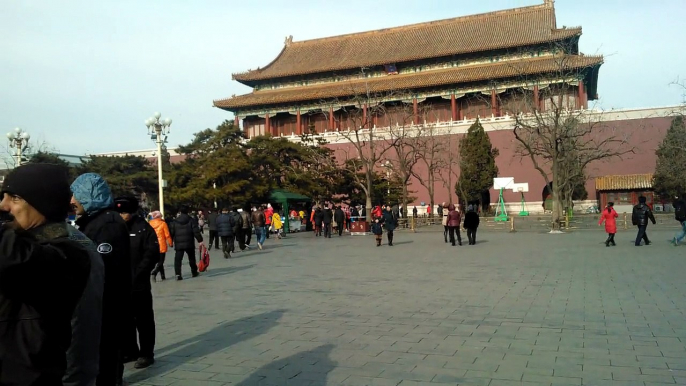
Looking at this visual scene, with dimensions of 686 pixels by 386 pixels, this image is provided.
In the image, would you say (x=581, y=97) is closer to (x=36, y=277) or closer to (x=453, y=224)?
(x=453, y=224)

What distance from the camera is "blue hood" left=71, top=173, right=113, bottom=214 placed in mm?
4328

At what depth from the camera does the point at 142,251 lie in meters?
5.99

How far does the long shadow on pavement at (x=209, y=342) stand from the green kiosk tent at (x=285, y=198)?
20.5m

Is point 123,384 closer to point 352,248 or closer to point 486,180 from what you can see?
point 352,248

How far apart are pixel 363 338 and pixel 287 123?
44081 mm

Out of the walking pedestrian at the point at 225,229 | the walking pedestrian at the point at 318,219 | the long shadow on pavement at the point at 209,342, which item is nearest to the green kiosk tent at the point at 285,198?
the walking pedestrian at the point at 318,219

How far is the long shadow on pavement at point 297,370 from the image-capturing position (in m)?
4.82

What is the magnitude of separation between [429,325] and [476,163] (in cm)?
3359

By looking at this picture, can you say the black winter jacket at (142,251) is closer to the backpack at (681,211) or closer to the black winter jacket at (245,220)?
the black winter jacket at (245,220)

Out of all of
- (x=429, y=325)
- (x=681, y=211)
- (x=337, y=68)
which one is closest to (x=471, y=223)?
(x=681, y=211)

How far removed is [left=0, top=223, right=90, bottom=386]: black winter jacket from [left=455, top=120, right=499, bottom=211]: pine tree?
124 feet

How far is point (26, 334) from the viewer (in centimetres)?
209

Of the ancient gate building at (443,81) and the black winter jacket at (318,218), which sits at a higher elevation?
the ancient gate building at (443,81)

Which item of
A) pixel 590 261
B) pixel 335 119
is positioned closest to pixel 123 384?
pixel 590 261
